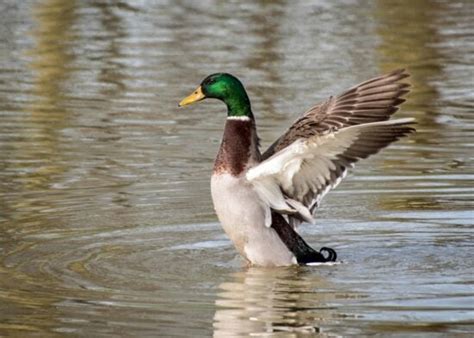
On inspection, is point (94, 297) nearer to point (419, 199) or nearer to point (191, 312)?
point (191, 312)

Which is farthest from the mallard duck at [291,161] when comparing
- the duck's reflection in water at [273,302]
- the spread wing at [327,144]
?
the duck's reflection in water at [273,302]

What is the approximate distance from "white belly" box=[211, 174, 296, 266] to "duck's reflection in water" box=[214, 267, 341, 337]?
0.33 feet

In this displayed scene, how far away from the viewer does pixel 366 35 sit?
2191 cm

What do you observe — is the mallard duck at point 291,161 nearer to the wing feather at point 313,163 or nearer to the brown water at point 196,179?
the wing feather at point 313,163

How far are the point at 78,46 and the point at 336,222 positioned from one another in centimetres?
980

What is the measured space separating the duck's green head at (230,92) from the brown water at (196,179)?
101cm

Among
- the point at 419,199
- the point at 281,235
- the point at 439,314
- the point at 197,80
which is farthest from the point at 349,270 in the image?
the point at 197,80

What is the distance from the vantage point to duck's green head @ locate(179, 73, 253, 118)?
10.6 m

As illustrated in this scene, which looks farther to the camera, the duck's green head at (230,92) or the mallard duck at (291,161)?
the duck's green head at (230,92)

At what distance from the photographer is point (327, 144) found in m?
10.0

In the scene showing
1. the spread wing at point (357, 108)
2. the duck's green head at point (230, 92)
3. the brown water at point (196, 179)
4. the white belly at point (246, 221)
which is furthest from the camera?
the duck's green head at point (230, 92)

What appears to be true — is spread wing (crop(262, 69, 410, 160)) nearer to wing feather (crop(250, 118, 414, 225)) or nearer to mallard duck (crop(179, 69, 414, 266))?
mallard duck (crop(179, 69, 414, 266))

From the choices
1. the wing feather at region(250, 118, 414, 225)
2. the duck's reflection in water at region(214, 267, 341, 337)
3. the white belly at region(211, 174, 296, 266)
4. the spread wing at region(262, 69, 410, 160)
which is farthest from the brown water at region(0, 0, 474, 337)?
the spread wing at region(262, 69, 410, 160)

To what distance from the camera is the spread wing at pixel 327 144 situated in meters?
10.0
